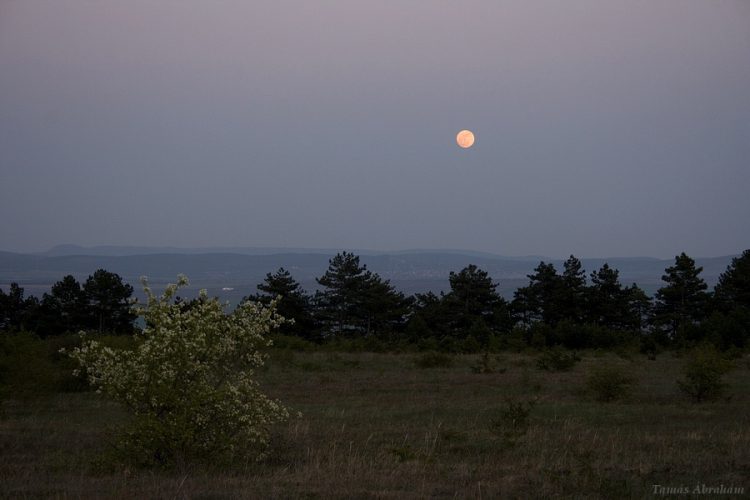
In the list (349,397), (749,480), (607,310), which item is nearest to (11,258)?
(607,310)

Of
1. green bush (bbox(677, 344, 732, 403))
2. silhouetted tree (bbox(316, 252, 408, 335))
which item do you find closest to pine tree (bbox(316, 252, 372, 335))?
silhouetted tree (bbox(316, 252, 408, 335))

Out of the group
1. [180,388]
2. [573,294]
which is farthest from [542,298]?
[180,388]

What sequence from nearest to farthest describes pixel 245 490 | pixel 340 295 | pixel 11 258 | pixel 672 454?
pixel 245 490
pixel 672 454
pixel 340 295
pixel 11 258

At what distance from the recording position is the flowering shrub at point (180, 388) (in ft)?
29.5

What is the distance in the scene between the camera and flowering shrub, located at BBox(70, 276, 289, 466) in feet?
29.5

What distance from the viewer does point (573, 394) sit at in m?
18.9

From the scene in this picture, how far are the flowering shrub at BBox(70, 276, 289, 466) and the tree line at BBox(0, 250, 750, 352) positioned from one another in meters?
29.3

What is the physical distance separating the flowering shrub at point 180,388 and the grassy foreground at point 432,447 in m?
0.46

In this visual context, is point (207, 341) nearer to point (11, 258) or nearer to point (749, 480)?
point (749, 480)

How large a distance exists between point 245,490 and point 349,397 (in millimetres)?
11668

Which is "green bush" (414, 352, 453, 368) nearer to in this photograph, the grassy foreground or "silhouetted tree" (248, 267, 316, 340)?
the grassy foreground

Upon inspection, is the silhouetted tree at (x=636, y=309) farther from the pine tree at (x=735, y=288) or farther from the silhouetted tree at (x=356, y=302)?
the silhouetted tree at (x=356, y=302)

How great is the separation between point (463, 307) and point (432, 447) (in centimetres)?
4136

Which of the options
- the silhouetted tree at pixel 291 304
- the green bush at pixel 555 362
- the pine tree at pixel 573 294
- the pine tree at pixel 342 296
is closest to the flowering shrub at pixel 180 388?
the green bush at pixel 555 362
